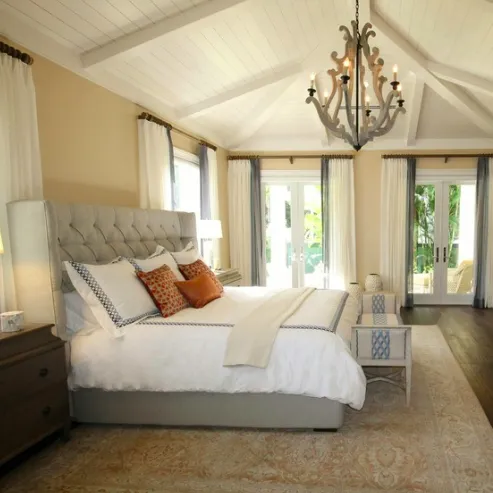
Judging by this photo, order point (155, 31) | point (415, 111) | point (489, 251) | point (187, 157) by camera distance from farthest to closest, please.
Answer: point (489, 251)
point (415, 111)
point (187, 157)
point (155, 31)

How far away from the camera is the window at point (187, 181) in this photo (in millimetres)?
5258

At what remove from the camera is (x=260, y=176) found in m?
6.94

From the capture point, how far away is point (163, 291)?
10.3 ft

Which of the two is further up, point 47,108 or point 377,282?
point 47,108

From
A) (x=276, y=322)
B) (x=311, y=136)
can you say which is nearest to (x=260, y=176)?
(x=311, y=136)

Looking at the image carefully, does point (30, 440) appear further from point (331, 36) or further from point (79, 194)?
point (331, 36)

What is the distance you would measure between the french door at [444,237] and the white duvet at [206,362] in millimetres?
4565

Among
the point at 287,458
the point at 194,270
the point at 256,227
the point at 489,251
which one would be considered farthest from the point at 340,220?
the point at 287,458

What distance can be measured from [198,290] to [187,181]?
248 centimetres

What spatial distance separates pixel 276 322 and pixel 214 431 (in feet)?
2.71

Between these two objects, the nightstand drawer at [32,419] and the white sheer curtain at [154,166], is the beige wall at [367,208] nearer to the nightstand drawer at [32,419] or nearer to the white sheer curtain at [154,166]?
the white sheer curtain at [154,166]

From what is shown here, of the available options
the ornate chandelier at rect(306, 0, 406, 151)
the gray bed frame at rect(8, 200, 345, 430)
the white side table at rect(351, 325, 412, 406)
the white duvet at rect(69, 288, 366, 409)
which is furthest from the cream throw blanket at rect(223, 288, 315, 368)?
the ornate chandelier at rect(306, 0, 406, 151)

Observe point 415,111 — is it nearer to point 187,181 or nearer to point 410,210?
point 410,210

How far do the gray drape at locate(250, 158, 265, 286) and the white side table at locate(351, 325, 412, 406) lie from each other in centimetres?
391
